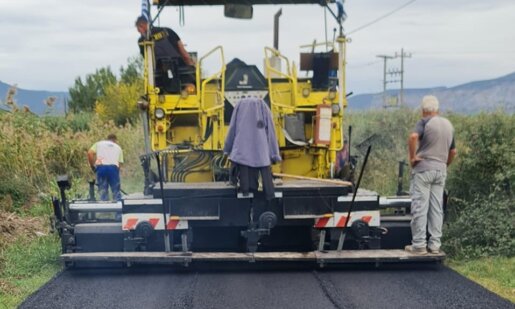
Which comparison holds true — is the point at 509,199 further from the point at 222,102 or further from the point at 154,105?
the point at 154,105

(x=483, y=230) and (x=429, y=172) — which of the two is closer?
(x=429, y=172)

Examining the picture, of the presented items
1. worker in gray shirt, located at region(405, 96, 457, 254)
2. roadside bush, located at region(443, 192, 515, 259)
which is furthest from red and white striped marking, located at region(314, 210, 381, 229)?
roadside bush, located at region(443, 192, 515, 259)

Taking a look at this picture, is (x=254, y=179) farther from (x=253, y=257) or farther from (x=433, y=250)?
(x=433, y=250)

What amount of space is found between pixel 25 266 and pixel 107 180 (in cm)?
334

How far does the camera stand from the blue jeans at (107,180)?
1140 centimetres

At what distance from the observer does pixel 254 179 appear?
7.37 metres

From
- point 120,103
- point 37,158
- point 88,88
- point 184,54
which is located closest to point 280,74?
point 184,54

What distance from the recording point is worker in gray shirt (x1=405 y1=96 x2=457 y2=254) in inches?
298

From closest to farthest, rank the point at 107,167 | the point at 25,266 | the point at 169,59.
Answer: the point at 25,266 < the point at 169,59 < the point at 107,167

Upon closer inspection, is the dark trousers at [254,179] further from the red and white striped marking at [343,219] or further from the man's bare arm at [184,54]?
the man's bare arm at [184,54]

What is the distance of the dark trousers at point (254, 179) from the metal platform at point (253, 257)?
638 millimetres

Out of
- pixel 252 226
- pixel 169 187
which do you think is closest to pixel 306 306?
pixel 252 226

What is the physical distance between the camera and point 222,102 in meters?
8.47

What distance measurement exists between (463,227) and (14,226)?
240 inches
